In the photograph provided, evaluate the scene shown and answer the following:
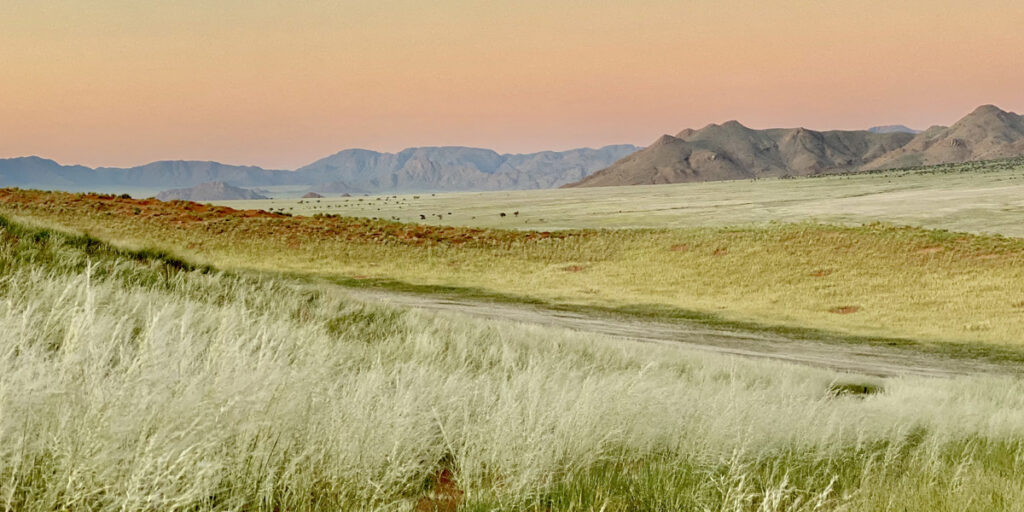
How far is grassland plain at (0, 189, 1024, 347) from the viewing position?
100 feet

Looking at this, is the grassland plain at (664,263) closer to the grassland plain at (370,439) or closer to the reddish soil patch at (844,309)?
the reddish soil patch at (844,309)

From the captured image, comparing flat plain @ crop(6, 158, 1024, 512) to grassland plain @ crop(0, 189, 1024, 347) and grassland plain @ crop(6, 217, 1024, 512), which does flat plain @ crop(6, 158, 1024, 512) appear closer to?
grassland plain @ crop(6, 217, 1024, 512)

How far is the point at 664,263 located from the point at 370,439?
3758 centimetres

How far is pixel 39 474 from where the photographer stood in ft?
11.6

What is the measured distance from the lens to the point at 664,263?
135 feet

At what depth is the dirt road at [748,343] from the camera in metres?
20.5

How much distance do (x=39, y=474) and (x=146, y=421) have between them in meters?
0.51

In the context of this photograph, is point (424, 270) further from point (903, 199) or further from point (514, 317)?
point (903, 199)

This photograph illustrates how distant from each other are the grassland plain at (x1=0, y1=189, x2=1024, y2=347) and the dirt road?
3317mm

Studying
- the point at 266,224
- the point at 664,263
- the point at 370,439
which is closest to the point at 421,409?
the point at 370,439

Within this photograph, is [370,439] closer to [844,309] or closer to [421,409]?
[421,409]

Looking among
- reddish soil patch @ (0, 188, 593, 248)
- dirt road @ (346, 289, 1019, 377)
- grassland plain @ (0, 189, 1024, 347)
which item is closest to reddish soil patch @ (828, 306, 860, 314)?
grassland plain @ (0, 189, 1024, 347)

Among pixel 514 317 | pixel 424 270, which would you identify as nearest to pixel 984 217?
pixel 424 270

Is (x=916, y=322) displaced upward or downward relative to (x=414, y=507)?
downward
